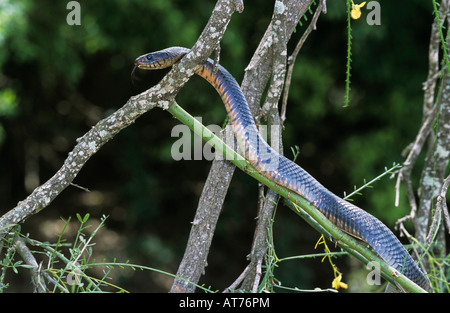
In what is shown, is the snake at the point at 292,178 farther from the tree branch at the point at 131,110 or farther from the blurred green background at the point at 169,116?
the blurred green background at the point at 169,116

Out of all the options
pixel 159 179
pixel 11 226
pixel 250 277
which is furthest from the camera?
pixel 159 179

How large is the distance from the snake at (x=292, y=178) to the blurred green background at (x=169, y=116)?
1752 mm

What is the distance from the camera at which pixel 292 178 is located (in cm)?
204

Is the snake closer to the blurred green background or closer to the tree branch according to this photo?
the tree branch

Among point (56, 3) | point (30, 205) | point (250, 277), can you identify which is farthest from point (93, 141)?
point (56, 3)

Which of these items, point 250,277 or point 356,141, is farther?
point 356,141

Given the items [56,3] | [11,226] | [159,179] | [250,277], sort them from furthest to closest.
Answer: [159,179] → [56,3] → [250,277] → [11,226]

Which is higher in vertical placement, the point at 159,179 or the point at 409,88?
the point at 409,88

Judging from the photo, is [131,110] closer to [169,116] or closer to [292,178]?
[292,178]

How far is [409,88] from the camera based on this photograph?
4.37 metres

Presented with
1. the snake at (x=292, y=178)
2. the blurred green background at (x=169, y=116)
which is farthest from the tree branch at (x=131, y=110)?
the blurred green background at (x=169, y=116)

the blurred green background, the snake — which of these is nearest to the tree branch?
the snake
